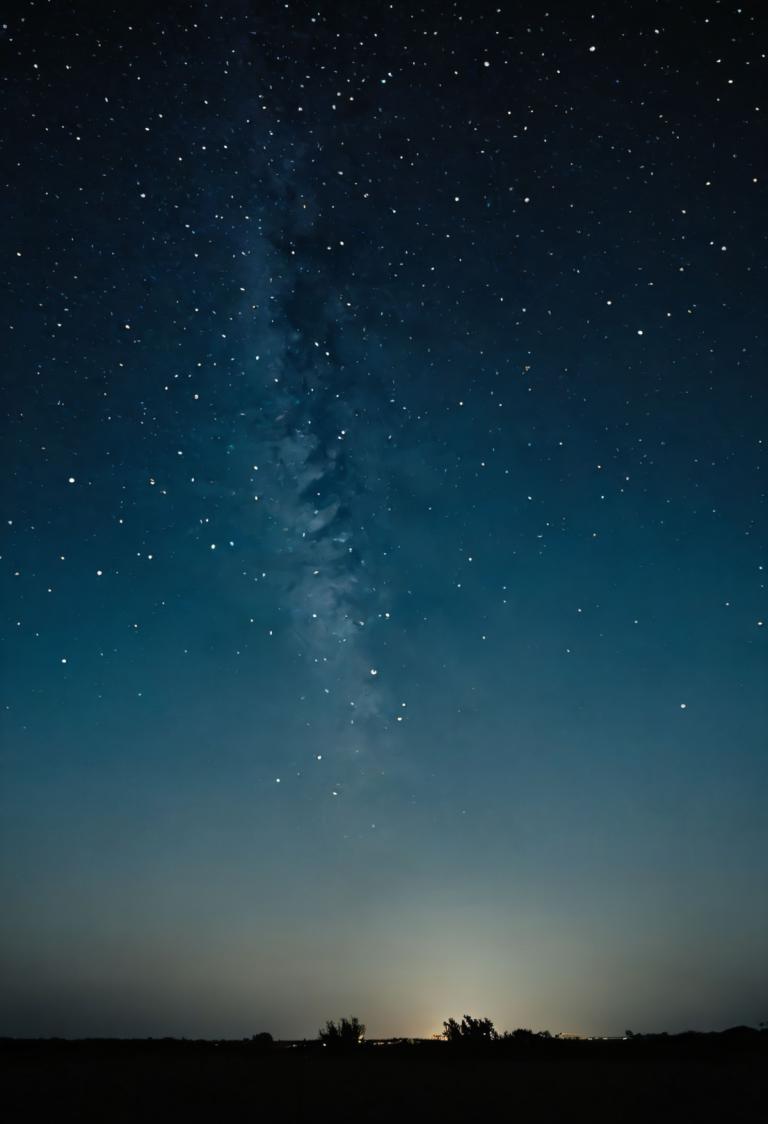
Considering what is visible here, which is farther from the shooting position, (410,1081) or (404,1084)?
(410,1081)

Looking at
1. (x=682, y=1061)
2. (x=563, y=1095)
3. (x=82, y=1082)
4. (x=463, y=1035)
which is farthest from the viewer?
(x=463, y=1035)

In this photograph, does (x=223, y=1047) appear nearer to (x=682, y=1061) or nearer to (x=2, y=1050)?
(x=2, y=1050)

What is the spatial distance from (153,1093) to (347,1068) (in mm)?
3039

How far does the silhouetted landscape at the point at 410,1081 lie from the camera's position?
26.3 ft

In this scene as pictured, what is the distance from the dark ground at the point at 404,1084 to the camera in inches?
314

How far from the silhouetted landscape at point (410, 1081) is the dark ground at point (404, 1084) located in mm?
22

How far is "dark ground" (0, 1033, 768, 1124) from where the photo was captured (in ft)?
26.1

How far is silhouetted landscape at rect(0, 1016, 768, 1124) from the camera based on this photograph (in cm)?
801

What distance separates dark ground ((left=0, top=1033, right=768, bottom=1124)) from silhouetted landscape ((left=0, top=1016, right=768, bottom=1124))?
0.9 inches

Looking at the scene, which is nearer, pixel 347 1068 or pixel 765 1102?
pixel 765 1102

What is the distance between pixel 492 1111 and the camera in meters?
8.00

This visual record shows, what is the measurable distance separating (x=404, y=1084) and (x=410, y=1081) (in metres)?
0.22

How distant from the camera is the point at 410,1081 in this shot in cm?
946

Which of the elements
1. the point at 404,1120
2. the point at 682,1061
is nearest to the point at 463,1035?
the point at 682,1061
